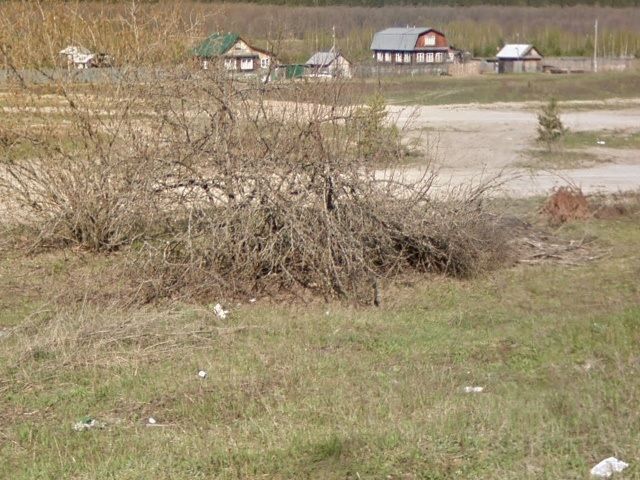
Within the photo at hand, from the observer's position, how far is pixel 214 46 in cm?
1381

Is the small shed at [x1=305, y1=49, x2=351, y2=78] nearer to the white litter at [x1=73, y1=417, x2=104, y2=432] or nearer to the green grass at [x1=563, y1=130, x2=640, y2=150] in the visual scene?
the white litter at [x1=73, y1=417, x2=104, y2=432]

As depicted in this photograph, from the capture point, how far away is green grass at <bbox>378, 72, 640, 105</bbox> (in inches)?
1838

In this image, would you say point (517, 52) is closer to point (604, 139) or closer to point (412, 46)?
point (412, 46)

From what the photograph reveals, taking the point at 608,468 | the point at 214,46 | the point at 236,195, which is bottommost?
the point at 608,468

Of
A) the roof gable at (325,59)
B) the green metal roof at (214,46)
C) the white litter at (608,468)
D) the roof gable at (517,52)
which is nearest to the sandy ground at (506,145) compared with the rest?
the roof gable at (325,59)

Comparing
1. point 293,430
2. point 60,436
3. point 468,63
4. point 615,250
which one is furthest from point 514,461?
point 468,63

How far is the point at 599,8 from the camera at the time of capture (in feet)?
319

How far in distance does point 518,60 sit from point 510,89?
25.9 m

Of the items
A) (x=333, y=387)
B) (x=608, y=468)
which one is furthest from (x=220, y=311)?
(x=608, y=468)

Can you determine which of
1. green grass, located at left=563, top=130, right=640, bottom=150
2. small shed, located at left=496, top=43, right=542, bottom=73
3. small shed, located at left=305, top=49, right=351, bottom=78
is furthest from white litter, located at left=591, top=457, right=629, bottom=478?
small shed, located at left=496, top=43, right=542, bottom=73

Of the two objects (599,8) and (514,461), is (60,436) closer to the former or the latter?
(514,461)

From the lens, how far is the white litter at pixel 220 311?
10234 millimetres

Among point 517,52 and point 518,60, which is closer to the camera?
point 518,60

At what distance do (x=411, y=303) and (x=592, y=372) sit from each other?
4.08 metres
